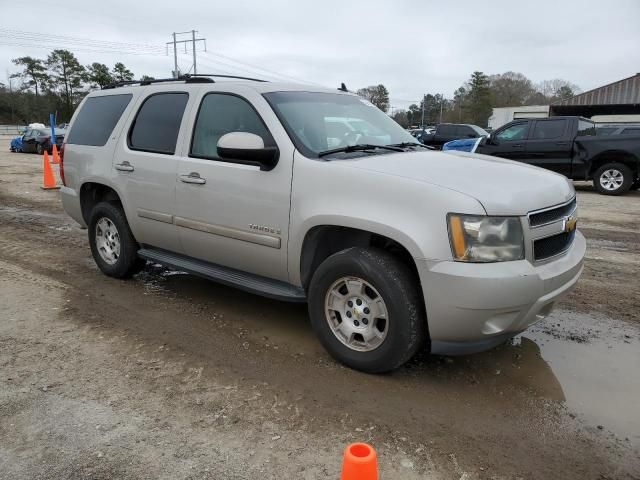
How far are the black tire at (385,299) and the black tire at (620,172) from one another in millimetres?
10680

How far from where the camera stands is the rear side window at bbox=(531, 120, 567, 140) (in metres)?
12.4

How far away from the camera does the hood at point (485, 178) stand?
3.02m

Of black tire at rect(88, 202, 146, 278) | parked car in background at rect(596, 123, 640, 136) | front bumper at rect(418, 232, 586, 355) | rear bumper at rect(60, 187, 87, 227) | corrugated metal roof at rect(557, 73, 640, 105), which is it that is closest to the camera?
front bumper at rect(418, 232, 586, 355)

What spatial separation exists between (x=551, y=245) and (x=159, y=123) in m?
3.42

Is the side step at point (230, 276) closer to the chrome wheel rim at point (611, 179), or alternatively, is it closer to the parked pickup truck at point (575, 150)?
the parked pickup truck at point (575, 150)

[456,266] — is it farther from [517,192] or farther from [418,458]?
[418,458]

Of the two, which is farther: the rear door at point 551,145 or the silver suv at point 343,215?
the rear door at point 551,145

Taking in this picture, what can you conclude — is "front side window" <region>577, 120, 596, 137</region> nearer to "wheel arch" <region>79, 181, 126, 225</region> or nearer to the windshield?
the windshield

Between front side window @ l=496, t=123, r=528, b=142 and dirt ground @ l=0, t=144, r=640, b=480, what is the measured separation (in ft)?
27.8

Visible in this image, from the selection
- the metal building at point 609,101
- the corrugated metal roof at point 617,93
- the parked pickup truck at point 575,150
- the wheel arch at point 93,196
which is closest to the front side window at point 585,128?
the parked pickup truck at point 575,150

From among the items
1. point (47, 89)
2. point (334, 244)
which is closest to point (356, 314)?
point (334, 244)

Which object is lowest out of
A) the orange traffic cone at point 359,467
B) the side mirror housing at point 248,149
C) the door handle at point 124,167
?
the orange traffic cone at point 359,467

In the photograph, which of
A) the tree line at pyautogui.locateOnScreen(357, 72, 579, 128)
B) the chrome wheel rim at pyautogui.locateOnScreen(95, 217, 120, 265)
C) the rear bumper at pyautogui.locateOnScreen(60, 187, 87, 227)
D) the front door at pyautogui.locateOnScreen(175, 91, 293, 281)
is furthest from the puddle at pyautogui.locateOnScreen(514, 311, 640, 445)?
the tree line at pyautogui.locateOnScreen(357, 72, 579, 128)

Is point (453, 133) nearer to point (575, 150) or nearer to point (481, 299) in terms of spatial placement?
point (575, 150)
